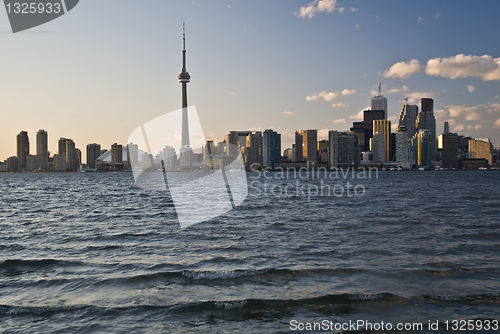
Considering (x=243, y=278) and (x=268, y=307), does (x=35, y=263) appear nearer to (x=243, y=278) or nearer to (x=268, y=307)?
(x=243, y=278)

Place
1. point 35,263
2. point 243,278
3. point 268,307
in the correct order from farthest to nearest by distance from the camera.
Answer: point 35,263 → point 243,278 → point 268,307

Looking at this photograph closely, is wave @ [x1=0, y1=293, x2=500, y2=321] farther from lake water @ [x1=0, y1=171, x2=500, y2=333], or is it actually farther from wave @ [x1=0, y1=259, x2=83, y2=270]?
wave @ [x1=0, y1=259, x2=83, y2=270]

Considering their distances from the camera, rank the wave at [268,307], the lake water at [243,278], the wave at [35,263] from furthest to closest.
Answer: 1. the wave at [35,263]
2. the wave at [268,307]
3. the lake water at [243,278]

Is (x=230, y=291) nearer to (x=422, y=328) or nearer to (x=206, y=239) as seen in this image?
(x=422, y=328)

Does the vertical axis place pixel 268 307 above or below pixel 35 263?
above

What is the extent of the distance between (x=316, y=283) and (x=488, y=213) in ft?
120

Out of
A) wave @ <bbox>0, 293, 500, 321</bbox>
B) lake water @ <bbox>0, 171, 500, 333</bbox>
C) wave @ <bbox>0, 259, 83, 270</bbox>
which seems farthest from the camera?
wave @ <bbox>0, 259, 83, 270</bbox>

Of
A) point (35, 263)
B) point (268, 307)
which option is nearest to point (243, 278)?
point (268, 307)

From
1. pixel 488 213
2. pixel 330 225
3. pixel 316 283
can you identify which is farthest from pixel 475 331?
pixel 488 213

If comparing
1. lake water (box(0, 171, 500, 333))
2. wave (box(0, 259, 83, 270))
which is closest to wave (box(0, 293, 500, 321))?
lake water (box(0, 171, 500, 333))

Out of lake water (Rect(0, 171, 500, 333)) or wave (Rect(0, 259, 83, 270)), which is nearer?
lake water (Rect(0, 171, 500, 333))

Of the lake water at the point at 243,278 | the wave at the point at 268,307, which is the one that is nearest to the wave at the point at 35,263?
the lake water at the point at 243,278

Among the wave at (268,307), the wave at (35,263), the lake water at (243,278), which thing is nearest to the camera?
the lake water at (243,278)

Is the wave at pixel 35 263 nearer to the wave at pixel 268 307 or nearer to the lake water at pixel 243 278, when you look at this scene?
the lake water at pixel 243 278
